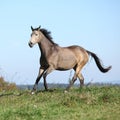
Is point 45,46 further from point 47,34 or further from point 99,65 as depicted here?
point 99,65

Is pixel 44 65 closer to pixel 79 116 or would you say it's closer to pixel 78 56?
pixel 78 56

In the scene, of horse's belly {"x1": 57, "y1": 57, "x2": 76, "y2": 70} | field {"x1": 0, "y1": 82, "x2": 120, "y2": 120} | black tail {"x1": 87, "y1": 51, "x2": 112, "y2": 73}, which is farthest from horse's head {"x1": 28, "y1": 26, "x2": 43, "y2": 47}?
black tail {"x1": 87, "y1": 51, "x2": 112, "y2": 73}

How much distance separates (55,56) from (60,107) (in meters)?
4.99

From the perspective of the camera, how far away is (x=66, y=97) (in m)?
14.3

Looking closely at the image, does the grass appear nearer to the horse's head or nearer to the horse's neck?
the horse's neck

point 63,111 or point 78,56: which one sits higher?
point 78,56

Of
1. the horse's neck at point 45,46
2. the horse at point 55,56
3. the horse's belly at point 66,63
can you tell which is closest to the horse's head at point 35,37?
the horse at point 55,56

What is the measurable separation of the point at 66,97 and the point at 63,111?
6.36 ft

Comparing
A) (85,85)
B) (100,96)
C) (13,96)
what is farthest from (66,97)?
(85,85)

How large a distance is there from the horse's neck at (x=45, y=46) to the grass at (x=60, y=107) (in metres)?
2.45

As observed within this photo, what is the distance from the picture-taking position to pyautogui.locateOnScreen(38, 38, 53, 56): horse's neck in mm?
17609

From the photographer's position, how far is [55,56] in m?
17.7

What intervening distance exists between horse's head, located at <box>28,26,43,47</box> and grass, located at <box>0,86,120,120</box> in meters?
2.58

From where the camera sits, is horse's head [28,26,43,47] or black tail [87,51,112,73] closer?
horse's head [28,26,43,47]
